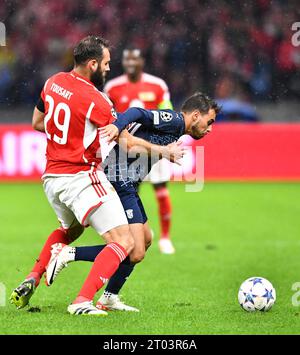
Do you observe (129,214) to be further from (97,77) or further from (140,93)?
(140,93)

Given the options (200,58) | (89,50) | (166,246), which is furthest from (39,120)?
(200,58)

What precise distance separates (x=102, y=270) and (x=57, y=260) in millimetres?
353

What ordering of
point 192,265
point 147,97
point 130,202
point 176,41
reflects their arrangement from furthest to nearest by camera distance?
1. point 176,41
2. point 147,97
3. point 192,265
4. point 130,202

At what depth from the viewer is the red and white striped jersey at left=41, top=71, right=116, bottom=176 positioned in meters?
5.91

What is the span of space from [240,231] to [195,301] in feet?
14.7

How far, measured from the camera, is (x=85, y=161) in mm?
6000

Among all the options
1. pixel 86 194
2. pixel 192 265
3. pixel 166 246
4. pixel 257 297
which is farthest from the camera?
pixel 166 246

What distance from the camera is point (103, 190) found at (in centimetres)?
598

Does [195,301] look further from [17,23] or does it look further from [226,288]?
[17,23]

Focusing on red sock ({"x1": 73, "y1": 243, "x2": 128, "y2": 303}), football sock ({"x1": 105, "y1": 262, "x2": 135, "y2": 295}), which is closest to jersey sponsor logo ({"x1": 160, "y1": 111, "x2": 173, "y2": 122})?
red sock ({"x1": 73, "y1": 243, "x2": 128, "y2": 303})

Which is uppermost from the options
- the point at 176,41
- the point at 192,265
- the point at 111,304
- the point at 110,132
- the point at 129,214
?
the point at 176,41

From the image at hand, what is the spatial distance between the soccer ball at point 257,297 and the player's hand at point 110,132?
1440 mm

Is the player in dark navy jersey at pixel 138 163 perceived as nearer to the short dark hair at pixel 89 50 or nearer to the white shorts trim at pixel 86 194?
the white shorts trim at pixel 86 194

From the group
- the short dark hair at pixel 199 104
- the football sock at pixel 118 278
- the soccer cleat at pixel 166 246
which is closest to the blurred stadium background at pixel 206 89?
the soccer cleat at pixel 166 246
